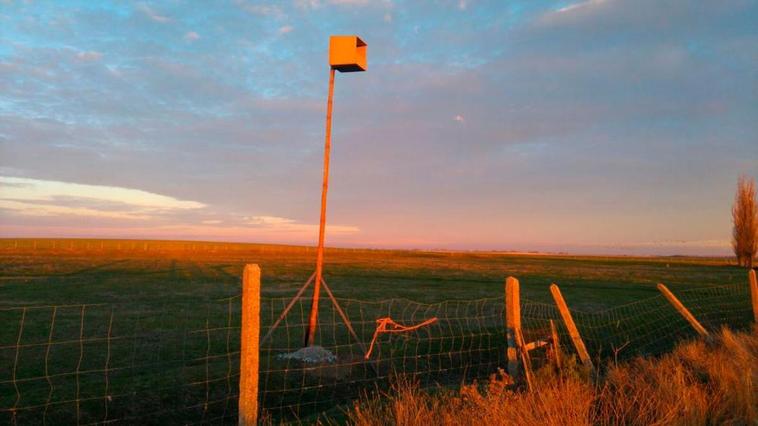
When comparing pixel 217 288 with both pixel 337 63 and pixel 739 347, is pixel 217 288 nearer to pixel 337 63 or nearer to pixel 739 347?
pixel 337 63

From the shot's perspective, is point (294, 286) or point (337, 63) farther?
point (294, 286)

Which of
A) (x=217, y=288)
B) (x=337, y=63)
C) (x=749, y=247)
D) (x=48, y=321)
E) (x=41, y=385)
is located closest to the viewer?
(x=41, y=385)

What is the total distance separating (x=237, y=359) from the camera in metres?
9.33

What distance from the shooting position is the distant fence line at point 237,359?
21.2ft

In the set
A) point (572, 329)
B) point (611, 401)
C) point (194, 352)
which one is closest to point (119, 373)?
point (194, 352)

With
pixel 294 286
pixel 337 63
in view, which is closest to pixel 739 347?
pixel 337 63

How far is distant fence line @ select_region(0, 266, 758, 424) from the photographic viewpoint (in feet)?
21.2

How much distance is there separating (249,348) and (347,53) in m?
6.32

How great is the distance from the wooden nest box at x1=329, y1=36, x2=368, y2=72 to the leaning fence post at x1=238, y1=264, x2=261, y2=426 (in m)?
5.84

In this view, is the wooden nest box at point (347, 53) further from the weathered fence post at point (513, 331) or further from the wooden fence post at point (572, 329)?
the wooden fence post at point (572, 329)

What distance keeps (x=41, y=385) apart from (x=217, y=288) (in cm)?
1526

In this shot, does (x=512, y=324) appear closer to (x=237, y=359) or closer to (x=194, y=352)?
(x=237, y=359)

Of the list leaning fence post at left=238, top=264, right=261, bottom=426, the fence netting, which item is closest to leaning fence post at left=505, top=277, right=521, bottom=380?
the fence netting

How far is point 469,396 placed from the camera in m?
4.80
